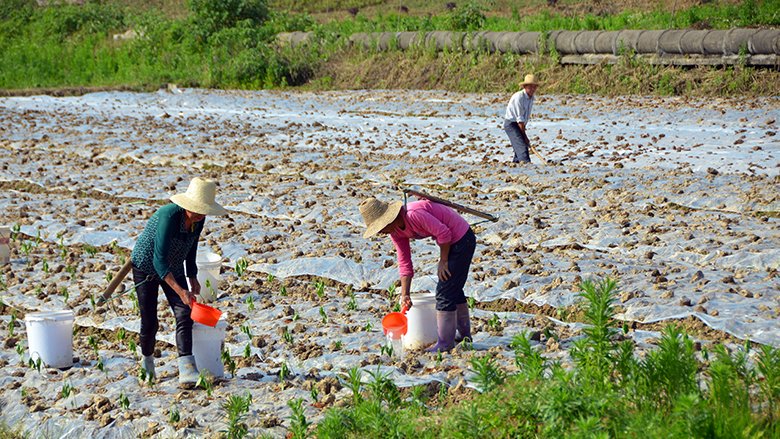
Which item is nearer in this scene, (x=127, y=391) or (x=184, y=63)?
(x=127, y=391)

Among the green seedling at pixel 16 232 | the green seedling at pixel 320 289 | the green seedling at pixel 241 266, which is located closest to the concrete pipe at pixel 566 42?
the green seedling at pixel 16 232

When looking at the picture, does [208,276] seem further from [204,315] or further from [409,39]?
[409,39]

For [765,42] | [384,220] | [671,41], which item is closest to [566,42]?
[671,41]

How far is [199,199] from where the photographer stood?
5656mm

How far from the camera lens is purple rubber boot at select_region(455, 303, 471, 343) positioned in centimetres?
622

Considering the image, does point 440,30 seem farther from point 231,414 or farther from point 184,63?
point 231,414

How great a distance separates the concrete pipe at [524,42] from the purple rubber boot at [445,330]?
16.6m

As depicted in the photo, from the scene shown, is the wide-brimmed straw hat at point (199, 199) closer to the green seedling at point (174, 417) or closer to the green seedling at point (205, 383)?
the green seedling at point (205, 383)

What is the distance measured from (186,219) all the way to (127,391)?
104 centimetres

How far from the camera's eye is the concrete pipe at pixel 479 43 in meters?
23.0

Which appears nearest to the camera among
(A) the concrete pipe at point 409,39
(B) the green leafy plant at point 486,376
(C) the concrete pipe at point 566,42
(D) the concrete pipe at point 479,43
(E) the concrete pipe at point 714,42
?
(B) the green leafy plant at point 486,376

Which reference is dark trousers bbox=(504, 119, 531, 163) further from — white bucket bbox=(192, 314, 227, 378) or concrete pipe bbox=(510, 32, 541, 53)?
concrete pipe bbox=(510, 32, 541, 53)

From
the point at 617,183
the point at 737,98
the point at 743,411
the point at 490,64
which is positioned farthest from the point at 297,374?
the point at 490,64

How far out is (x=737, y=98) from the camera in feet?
56.6
